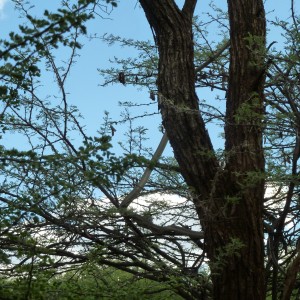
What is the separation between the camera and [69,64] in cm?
594

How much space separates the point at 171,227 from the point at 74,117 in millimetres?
1397

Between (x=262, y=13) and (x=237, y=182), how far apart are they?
1800 mm

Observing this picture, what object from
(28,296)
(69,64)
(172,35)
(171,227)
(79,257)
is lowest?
(28,296)

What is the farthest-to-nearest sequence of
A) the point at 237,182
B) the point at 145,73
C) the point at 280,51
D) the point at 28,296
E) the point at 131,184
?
the point at 145,73
the point at 131,184
the point at 237,182
the point at 280,51
the point at 28,296

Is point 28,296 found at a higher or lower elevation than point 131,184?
lower

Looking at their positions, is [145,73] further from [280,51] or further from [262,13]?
[280,51]

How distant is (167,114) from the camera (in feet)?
20.1

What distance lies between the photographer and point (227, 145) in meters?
6.19

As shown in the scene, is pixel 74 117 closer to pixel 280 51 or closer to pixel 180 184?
pixel 180 184

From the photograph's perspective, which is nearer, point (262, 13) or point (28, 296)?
point (28, 296)

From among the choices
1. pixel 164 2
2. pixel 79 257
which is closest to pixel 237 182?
pixel 79 257

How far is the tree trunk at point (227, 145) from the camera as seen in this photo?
5.72m

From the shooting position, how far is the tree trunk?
5.72m

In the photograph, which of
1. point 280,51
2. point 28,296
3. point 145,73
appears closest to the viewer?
point 28,296
